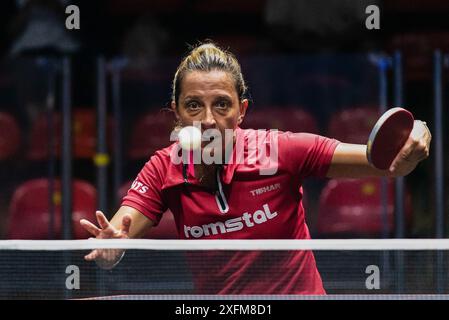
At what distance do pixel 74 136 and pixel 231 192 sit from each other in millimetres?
3665

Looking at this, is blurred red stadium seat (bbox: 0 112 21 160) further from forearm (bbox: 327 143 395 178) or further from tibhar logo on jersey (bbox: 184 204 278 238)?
forearm (bbox: 327 143 395 178)

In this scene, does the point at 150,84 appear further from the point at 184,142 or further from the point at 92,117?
the point at 184,142

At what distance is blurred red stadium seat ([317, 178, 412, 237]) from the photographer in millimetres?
6789

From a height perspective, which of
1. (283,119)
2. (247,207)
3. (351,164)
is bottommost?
(247,207)

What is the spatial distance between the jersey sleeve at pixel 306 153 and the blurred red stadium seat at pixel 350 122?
3.24 m

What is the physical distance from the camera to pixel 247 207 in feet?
12.3

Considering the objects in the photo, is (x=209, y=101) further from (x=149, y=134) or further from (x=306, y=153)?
(x=149, y=134)

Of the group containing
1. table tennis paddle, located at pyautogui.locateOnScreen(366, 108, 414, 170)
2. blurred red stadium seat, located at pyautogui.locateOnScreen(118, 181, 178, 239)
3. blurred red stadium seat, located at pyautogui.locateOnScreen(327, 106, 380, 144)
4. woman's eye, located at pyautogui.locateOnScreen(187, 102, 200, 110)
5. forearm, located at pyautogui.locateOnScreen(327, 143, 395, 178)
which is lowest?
blurred red stadium seat, located at pyautogui.locateOnScreen(118, 181, 178, 239)

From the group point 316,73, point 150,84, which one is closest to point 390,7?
point 316,73

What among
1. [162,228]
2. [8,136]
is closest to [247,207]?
[162,228]

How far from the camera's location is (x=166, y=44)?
8016 millimetres

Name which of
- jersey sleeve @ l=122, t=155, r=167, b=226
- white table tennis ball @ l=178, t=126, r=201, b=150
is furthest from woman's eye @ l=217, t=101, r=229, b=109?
jersey sleeve @ l=122, t=155, r=167, b=226

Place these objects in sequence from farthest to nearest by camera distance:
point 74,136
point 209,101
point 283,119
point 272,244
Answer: point 74,136 → point 283,119 → point 209,101 → point 272,244
